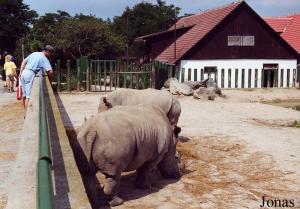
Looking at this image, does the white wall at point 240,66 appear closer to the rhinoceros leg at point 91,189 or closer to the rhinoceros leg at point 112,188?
the rhinoceros leg at point 112,188

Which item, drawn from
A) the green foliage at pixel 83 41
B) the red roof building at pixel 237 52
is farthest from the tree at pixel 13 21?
the red roof building at pixel 237 52

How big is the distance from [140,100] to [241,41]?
24.5 m

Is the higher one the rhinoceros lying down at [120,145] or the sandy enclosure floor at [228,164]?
the rhinoceros lying down at [120,145]

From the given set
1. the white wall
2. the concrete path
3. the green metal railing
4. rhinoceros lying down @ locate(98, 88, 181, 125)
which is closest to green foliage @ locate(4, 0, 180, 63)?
the white wall

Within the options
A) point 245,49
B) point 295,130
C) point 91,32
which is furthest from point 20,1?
point 295,130

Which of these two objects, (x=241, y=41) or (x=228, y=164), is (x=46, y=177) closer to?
(x=228, y=164)

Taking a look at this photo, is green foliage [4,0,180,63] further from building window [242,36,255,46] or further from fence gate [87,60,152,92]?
building window [242,36,255,46]

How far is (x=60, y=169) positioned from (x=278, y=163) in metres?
4.75

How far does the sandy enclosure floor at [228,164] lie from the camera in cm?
652

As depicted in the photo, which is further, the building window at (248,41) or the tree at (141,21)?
the tree at (141,21)

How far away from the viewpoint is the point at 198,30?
1314 inches

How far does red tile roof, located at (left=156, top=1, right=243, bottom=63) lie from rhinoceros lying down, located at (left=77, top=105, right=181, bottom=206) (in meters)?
24.6

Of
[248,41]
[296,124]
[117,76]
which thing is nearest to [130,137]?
[296,124]

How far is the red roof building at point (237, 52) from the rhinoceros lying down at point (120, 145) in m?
24.2
